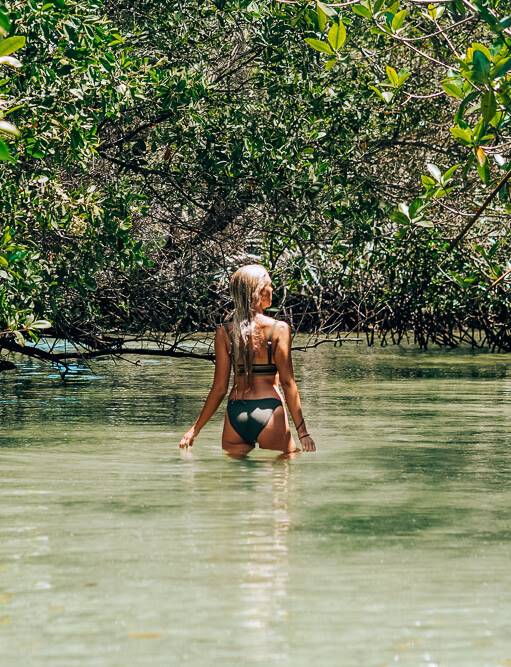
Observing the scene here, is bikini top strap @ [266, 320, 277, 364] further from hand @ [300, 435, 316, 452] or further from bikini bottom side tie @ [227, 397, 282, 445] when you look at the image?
hand @ [300, 435, 316, 452]

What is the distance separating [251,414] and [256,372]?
0.86ft

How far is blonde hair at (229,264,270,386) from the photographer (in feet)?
29.9

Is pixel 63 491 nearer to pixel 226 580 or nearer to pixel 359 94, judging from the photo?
pixel 226 580

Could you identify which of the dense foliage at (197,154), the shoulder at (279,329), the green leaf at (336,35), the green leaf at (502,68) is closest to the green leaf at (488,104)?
the green leaf at (502,68)

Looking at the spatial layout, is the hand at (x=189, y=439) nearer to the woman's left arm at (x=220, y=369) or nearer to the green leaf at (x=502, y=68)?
the woman's left arm at (x=220, y=369)

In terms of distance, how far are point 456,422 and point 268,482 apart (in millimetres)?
4081

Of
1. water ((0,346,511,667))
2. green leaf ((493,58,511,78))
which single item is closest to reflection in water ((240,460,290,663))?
water ((0,346,511,667))

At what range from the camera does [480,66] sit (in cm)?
686

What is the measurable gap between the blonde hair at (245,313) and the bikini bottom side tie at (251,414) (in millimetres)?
139

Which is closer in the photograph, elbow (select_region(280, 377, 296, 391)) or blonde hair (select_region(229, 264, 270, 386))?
blonde hair (select_region(229, 264, 270, 386))

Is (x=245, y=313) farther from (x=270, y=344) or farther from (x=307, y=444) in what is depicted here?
(x=307, y=444)

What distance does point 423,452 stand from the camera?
34.2 feet

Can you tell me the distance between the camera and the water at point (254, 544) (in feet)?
17.0

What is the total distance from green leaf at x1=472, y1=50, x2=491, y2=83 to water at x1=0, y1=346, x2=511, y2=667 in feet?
6.79
